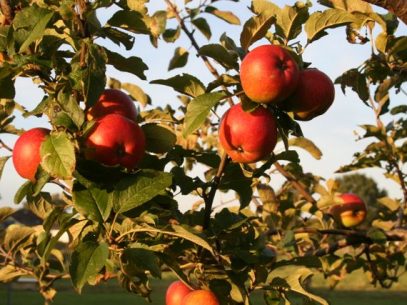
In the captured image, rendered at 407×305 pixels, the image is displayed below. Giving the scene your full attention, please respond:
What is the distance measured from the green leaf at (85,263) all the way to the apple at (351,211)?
1.85m

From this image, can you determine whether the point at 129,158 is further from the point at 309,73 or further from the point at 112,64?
the point at 309,73

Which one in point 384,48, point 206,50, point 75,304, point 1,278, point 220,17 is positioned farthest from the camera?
point 75,304

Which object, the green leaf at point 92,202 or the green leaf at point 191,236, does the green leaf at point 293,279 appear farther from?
the green leaf at point 92,202

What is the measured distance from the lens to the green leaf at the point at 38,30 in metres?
1.02

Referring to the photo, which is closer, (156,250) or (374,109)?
(156,250)

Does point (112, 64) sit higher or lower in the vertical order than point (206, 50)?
lower

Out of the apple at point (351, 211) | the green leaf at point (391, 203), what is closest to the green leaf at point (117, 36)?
the apple at point (351, 211)

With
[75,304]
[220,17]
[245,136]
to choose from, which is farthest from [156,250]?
[75,304]

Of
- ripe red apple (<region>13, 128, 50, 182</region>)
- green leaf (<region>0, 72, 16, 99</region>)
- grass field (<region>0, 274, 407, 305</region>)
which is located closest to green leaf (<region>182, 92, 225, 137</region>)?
ripe red apple (<region>13, 128, 50, 182</region>)

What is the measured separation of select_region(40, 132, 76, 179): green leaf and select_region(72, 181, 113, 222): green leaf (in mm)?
105

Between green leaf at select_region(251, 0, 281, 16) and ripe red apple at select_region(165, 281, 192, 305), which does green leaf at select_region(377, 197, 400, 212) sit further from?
green leaf at select_region(251, 0, 281, 16)

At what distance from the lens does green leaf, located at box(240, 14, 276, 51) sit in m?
1.13

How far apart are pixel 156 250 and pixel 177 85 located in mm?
353

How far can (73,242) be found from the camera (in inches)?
47.1
